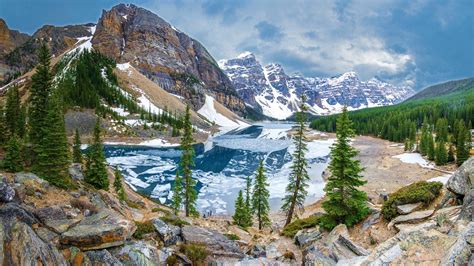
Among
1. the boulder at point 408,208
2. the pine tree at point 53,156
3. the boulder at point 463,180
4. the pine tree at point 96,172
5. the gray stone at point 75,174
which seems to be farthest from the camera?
the pine tree at point 96,172

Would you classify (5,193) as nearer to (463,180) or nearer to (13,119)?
(463,180)

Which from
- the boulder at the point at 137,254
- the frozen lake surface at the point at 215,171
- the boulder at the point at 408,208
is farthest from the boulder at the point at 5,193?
the frozen lake surface at the point at 215,171

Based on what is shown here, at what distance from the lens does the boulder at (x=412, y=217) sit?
15.2 meters

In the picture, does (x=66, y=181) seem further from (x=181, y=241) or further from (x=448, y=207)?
(x=448, y=207)

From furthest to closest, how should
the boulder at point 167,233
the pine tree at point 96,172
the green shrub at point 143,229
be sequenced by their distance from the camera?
the pine tree at point 96,172
the boulder at point 167,233
the green shrub at point 143,229

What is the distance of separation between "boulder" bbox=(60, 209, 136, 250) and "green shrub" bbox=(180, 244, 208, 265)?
278 cm

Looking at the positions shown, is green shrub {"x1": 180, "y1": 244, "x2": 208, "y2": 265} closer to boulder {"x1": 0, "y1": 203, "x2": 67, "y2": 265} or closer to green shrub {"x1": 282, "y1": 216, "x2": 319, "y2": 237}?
boulder {"x1": 0, "y1": 203, "x2": 67, "y2": 265}

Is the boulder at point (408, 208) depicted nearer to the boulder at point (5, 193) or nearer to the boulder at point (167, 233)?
the boulder at point (167, 233)

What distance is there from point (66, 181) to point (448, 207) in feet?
80.4

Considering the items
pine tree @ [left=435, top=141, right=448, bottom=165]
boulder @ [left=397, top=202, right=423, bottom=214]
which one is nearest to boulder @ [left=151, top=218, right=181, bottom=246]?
boulder @ [left=397, top=202, right=423, bottom=214]

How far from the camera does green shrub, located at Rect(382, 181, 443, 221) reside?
1739cm

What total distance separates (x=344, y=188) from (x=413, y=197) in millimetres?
4147

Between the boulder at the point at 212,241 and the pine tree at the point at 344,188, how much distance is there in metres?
7.44

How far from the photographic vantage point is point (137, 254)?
1227 centimetres
